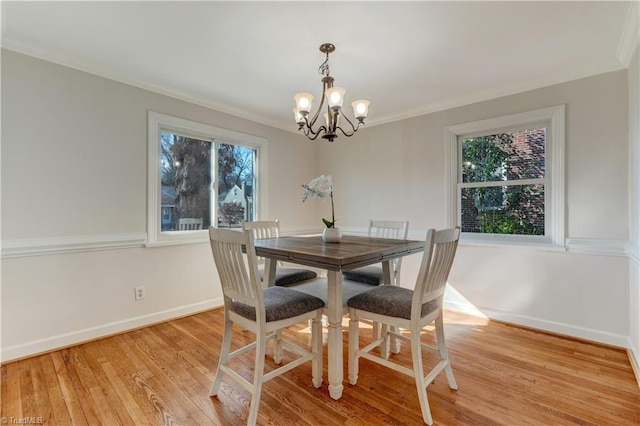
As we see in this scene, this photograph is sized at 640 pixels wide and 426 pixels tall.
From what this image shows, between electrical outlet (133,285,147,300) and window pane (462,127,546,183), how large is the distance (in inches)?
138

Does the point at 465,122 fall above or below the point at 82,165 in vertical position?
above

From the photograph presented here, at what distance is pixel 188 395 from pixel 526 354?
243 centimetres

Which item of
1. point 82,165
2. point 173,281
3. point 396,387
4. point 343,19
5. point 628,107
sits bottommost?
point 396,387

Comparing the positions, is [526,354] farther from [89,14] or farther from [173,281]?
[89,14]

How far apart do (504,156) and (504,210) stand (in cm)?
56

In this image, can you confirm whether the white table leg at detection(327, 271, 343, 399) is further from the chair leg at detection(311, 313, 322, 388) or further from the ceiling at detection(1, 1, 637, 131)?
the ceiling at detection(1, 1, 637, 131)

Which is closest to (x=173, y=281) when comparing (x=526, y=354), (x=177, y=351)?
(x=177, y=351)

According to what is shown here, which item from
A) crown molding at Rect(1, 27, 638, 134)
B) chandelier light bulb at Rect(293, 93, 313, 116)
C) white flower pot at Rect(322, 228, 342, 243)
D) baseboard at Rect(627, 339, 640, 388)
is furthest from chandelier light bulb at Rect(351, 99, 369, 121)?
baseboard at Rect(627, 339, 640, 388)

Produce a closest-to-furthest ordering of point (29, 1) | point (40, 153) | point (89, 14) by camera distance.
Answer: point (29, 1), point (89, 14), point (40, 153)

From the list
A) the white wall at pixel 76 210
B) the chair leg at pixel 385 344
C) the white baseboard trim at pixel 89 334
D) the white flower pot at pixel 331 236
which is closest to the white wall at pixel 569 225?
the chair leg at pixel 385 344

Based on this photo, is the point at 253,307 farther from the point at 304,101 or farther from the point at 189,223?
the point at 189,223

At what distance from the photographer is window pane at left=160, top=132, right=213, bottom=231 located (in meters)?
3.01

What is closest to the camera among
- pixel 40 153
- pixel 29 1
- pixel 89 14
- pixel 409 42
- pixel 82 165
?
pixel 29 1

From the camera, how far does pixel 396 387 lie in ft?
6.05
